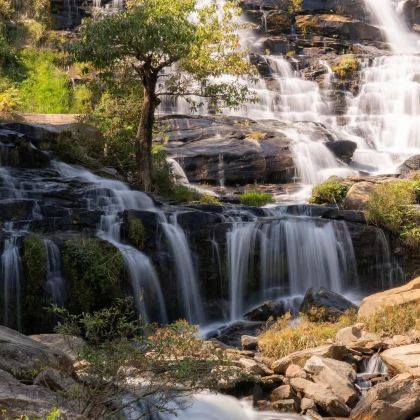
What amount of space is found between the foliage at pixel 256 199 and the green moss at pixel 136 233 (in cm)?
794

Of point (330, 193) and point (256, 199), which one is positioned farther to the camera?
point (256, 199)

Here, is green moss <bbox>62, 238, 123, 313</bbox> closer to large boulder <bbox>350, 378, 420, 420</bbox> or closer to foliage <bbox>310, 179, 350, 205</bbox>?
large boulder <bbox>350, 378, 420, 420</bbox>

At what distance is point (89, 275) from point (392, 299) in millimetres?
6447

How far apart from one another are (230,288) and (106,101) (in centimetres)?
903

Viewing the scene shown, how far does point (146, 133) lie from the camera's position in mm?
19688

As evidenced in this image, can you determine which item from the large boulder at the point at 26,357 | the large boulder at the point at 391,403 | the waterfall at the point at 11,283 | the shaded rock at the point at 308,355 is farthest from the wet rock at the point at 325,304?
the large boulder at the point at 26,357

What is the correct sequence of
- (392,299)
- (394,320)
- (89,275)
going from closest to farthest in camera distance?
(394,320) < (392,299) < (89,275)

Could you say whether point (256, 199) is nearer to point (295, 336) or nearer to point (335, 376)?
point (295, 336)

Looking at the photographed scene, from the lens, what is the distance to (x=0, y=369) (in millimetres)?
7031

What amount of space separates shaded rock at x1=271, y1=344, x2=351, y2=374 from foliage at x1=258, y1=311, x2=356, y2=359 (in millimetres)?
782

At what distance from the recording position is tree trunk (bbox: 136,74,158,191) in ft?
63.9

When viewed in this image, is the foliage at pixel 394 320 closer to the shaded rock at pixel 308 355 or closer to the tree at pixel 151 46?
the shaded rock at pixel 308 355

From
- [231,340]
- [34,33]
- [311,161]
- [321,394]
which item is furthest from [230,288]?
[34,33]

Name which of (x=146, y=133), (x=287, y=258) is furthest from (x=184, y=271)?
(x=146, y=133)
